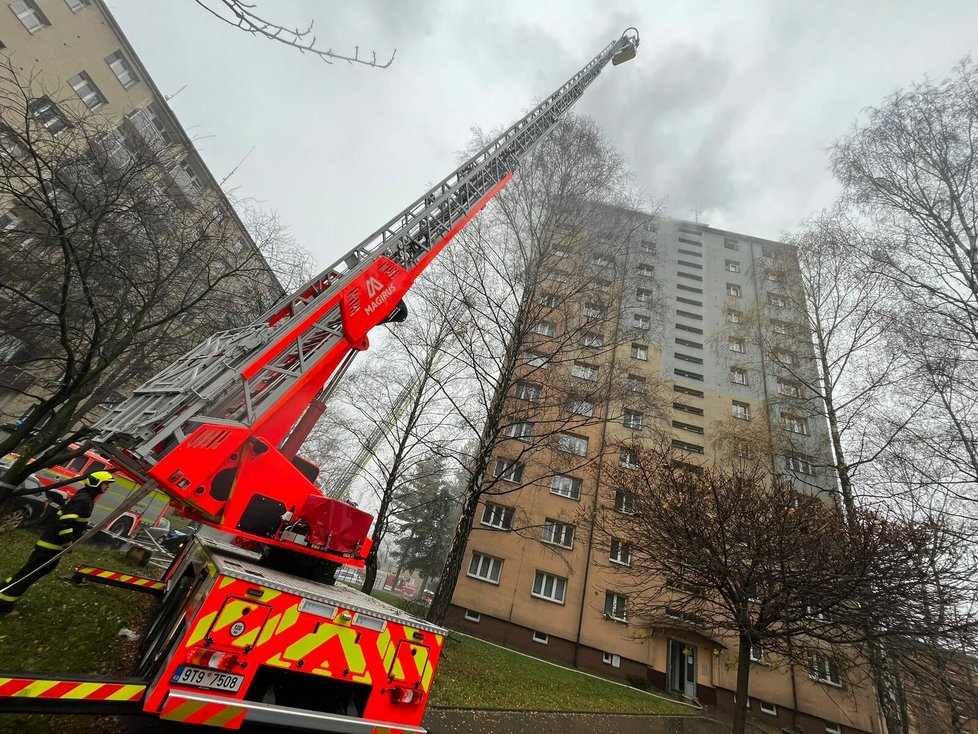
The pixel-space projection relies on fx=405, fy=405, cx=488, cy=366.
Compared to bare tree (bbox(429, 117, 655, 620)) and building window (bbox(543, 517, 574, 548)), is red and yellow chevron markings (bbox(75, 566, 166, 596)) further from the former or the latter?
building window (bbox(543, 517, 574, 548))

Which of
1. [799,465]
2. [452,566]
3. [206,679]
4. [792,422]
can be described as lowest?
[206,679]

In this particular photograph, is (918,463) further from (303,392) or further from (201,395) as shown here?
(201,395)

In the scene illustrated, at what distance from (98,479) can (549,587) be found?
1533 centimetres

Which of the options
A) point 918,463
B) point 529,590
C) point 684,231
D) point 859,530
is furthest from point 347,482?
point 684,231

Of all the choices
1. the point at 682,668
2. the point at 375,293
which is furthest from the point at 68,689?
the point at 682,668

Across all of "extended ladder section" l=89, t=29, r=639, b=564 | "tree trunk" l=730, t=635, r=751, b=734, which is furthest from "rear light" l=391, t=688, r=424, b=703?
"tree trunk" l=730, t=635, r=751, b=734

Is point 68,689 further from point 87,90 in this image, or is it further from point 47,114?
point 87,90

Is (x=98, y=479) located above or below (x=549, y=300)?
below

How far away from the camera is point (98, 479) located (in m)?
4.79

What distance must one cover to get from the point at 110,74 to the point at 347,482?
21.7 meters

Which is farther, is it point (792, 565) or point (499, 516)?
point (499, 516)

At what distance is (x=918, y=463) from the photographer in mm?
8656

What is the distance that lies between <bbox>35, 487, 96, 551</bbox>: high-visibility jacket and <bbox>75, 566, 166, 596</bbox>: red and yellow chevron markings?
981 millimetres

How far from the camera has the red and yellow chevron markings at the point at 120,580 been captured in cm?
531
